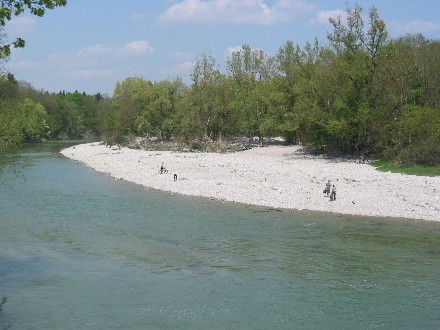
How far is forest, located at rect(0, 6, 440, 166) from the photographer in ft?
171

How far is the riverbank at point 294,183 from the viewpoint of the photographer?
35.3 m

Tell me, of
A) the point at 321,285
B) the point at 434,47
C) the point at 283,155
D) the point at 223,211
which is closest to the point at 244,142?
the point at 283,155

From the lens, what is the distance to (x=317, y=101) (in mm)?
67250

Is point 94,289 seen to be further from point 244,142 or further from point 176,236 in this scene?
point 244,142

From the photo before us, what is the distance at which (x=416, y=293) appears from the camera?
62.1 ft

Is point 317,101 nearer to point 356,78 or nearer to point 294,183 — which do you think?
point 356,78

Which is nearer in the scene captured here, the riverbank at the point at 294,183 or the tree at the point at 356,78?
the riverbank at the point at 294,183

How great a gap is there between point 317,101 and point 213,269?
48787 mm

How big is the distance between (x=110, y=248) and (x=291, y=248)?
9.18m

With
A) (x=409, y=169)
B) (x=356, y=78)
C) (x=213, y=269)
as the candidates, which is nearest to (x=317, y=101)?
(x=356, y=78)

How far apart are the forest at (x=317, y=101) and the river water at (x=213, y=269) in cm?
607

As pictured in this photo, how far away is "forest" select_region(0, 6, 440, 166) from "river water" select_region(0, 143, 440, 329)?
6.07 meters

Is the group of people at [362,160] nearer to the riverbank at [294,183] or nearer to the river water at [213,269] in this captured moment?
the riverbank at [294,183]

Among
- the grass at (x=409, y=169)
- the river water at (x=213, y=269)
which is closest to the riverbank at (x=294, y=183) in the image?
the grass at (x=409, y=169)
